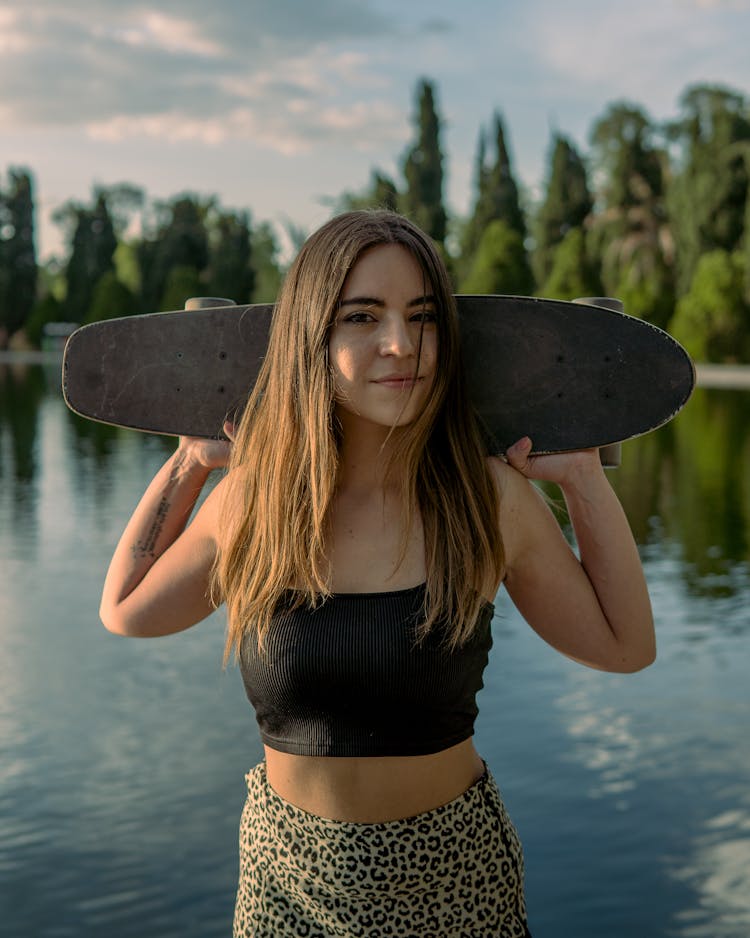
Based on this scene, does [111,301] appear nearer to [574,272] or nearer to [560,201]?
[560,201]

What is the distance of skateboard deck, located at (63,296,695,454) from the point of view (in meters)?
2.15

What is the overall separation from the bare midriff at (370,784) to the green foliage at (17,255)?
62437mm

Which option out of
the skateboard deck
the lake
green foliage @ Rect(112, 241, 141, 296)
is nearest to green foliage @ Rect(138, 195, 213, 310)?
green foliage @ Rect(112, 241, 141, 296)

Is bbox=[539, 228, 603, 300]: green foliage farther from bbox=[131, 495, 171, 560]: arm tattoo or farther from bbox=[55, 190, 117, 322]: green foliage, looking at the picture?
bbox=[131, 495, 171, 560]: arm tattoo

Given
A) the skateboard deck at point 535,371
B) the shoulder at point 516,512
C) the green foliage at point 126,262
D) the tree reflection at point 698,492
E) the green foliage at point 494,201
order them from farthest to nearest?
the green foliage at point 126,262, the green foliage at point 494,201, the tree reflection at point 698,492, the skateboard deck at point 535,371, the shoulder at point 516,512

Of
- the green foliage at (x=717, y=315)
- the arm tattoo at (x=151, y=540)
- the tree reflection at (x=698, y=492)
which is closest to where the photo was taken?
the arm tattoo at (x=151, y=540)

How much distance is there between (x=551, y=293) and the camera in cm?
3762

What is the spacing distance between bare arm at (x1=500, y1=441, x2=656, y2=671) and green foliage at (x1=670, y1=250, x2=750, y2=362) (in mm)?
32615

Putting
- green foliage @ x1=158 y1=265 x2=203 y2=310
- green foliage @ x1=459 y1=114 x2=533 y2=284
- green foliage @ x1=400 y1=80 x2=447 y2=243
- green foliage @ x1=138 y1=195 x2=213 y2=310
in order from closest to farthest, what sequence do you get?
green foliage @ x1=459 y1=114 x2=533 y2=284
green foliage @ x1=400 y1=80 x2=447 y2=243
green foliage @ x1=158 y1=265 x2=203 y2=310
green foliage @ x1=138 y1=195 x2=213 y2=310

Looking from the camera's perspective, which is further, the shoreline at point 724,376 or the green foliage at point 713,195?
the green foliage at point 713,195

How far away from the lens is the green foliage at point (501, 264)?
38.6 meters

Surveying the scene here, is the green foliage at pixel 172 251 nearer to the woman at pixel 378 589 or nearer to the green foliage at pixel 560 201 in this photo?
the green foliage at pixel 560 201

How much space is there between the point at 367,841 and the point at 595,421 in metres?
0.78

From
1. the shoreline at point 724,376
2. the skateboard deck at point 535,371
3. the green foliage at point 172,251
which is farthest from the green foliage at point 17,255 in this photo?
the skateboard deck at point 535,371
